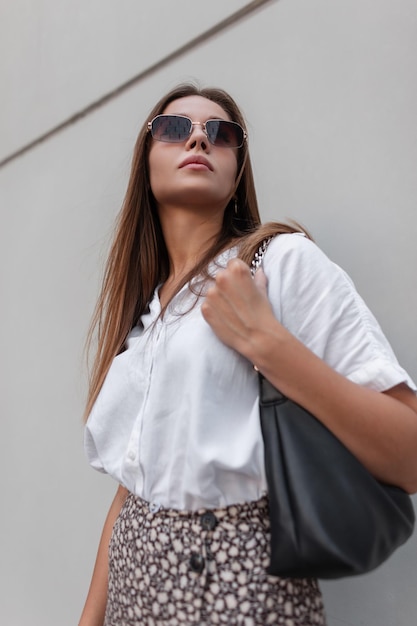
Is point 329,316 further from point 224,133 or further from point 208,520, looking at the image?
point 224,133

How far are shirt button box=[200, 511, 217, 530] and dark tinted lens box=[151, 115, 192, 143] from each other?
0.93 m

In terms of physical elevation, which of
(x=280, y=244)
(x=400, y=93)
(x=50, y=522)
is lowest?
(x=50, y=522)

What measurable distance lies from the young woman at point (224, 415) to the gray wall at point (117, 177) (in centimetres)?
48

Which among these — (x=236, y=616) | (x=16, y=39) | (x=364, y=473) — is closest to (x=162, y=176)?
(x=364, y=473)

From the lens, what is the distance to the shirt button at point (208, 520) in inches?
50.4

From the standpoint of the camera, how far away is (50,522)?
10.2 ft

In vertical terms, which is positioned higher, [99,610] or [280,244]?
[280,244]

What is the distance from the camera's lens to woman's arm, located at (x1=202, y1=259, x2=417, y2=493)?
1.21m

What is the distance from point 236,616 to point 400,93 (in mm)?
1397

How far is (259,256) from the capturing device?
148 centimetres

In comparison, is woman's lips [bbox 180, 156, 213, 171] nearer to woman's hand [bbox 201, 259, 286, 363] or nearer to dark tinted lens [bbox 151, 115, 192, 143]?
dark tinted lens [bbox 151, 115, 192, 143]

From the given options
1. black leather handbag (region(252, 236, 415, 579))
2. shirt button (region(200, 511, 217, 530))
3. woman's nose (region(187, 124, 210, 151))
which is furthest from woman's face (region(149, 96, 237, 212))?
shirt button (region(200, 511, 217, 530))

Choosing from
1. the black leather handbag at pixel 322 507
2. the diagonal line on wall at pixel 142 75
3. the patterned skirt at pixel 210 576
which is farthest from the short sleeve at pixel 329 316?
the diagonal line on wall at pixel 142 75

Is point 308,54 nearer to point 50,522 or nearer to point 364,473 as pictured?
point 364,473
